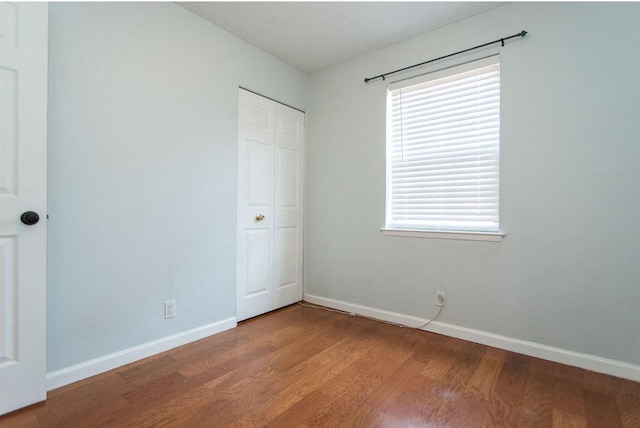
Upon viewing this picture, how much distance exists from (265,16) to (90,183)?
175 centimetres

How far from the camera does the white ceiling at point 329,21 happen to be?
226 centimetres

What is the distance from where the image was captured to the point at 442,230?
2.52 m

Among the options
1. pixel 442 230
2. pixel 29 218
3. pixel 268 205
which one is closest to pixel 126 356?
pixel 29 218

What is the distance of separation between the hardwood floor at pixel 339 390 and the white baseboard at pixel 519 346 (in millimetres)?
55

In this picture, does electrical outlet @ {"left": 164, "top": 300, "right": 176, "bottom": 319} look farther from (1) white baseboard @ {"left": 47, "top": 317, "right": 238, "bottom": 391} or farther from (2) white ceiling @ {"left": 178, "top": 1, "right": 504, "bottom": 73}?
(2) white ceiling @ {"left": 178, "top": 1, "right": 504, "bottom": 73}

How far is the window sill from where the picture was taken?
2.27 meters

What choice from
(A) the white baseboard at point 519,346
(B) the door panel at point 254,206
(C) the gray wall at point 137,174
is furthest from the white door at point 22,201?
(A) the white baseboard at point 519,346

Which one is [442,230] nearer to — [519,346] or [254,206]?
[519,346]

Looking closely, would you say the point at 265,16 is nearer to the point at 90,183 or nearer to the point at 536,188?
the point at 90,183

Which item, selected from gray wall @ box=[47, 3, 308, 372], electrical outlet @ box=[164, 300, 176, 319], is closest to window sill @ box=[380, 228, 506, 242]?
gray wall @ box=[47, 3, 308, 372]

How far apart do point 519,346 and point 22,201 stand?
3146 mm

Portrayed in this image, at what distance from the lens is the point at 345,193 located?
122 inches

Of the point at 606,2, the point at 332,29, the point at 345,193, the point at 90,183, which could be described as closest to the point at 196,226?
the point at 90,183

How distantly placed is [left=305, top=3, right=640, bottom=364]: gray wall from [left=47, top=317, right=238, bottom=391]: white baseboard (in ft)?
5.12
